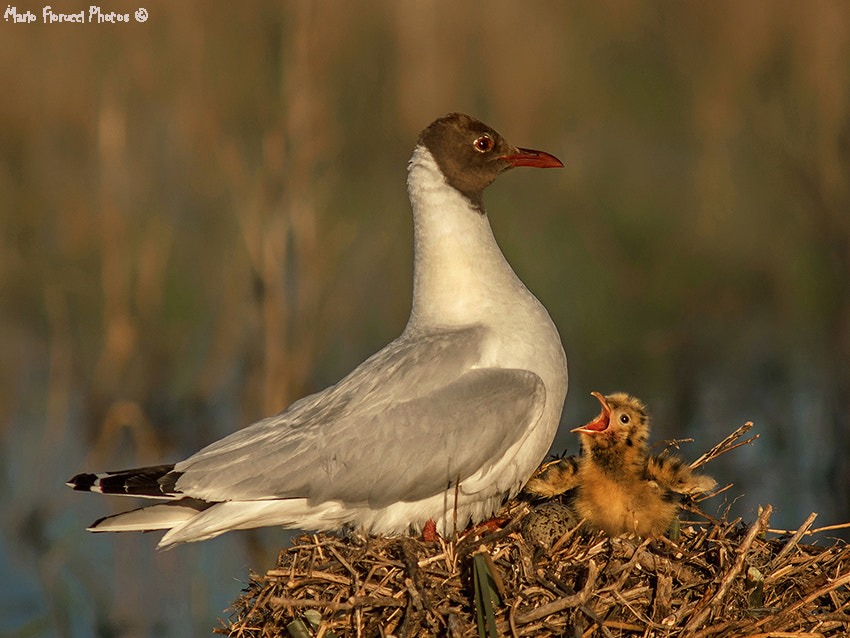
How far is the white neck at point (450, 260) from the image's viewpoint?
427 centimetres

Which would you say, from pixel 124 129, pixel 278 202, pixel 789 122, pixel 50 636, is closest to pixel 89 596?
pixel 50 636

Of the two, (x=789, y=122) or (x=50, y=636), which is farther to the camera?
(x=789, y=122)

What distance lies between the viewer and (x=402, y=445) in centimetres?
386

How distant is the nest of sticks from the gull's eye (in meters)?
1.54

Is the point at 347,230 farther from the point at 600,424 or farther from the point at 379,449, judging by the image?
the point at 379,449

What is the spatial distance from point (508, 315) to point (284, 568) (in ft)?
4.04

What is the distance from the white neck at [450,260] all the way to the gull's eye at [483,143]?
7.2 inches

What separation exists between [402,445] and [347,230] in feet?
10.7

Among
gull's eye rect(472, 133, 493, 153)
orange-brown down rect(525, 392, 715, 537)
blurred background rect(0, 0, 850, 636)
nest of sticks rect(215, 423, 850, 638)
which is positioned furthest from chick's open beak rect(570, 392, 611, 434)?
blurred background rect(0, 0, 850, 636)

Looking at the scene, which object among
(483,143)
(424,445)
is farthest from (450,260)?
(424,445)

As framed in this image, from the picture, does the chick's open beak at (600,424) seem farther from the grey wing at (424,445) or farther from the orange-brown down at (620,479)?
the grey wing at (424,445)

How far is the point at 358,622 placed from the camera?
3.43 m

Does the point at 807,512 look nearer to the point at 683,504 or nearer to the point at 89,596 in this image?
the point at 683,504

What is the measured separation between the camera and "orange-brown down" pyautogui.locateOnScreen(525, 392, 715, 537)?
13.0 feet
